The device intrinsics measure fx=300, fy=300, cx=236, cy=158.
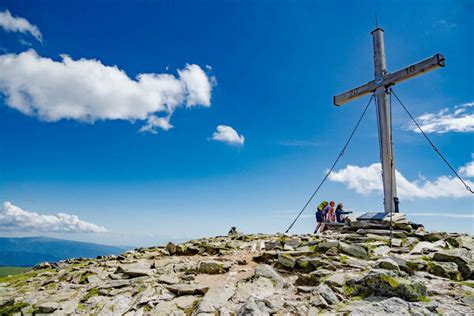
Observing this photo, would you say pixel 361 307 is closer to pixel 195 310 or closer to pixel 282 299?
pixel 282 299

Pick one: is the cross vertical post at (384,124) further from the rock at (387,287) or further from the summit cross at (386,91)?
the rock at (387,287)

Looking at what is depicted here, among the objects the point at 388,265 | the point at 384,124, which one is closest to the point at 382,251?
the point at 388,265

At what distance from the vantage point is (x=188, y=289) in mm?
8484

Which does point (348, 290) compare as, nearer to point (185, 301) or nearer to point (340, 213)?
point (185, 301)

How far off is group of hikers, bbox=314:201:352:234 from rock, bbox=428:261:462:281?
10.0 m

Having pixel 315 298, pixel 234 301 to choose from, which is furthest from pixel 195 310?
pixel 315 298

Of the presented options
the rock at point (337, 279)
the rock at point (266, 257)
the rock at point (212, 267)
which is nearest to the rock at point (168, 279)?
the rock at point (212, 267)

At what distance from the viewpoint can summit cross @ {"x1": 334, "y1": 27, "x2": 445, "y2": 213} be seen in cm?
1483

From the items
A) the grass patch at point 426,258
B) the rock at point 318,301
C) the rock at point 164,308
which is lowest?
the rock at point 164,308

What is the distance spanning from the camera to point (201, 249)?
46.2 feet

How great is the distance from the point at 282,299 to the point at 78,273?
8.84 meters

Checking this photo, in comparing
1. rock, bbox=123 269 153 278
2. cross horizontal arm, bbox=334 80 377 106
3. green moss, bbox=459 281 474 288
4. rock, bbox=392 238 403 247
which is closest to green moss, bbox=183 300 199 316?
rock, bbox=123 269 153 278

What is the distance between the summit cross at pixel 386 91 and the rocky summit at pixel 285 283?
2.55m

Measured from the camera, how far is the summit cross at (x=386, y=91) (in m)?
14.8
